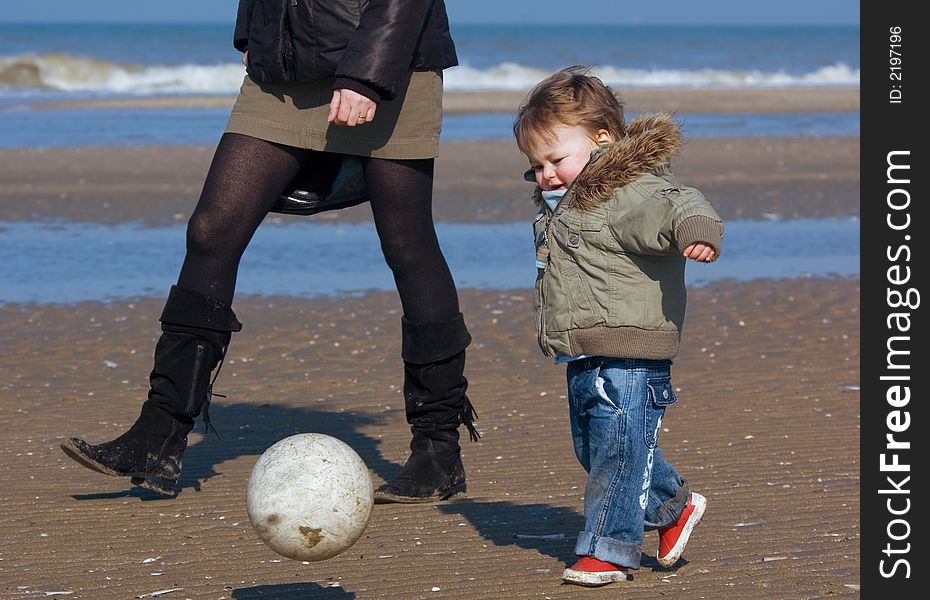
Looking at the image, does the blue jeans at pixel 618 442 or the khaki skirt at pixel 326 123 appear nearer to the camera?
the blue jeans at pixel 618 442

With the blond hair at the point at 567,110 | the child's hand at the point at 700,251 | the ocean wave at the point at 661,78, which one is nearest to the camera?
the child's hand at the point at 700,251

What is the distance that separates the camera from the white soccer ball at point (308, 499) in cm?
335

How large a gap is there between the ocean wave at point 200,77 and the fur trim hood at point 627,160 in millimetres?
34412

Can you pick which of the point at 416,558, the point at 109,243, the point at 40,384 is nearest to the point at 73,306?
the point at 40,384

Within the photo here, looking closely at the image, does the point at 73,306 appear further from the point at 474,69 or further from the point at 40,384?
the point at 474,69

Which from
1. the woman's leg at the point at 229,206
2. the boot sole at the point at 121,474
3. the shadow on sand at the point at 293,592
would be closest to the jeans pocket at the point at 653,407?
the shadow on sand at the point at 293,592

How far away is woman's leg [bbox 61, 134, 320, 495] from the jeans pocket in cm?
→ 141

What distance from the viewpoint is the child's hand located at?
334 cm

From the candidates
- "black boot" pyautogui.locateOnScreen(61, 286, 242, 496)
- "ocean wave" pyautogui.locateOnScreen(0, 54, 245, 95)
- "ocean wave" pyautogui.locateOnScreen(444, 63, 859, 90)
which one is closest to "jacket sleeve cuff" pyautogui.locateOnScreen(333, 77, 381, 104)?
"black boot" pyautogui.locateOnScreen(61, 286, 242, 496)

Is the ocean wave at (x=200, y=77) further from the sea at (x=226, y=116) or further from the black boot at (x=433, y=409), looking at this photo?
the black boot at (x=433, y=409)

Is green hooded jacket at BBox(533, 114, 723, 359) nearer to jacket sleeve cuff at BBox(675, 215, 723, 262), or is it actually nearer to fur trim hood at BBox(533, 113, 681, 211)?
fur trim hood at BBox(533, 113, 681, 211)

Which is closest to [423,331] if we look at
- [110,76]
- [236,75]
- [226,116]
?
[226,116]

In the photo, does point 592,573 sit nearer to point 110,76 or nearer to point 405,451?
point 405,451

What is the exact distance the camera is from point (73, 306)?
8.29 metres
